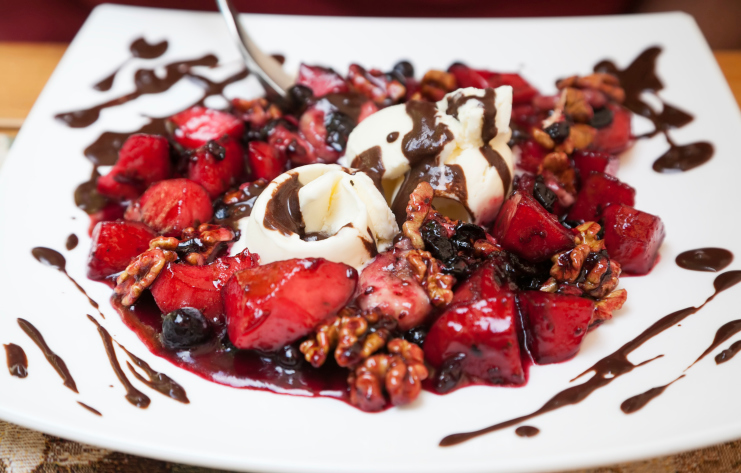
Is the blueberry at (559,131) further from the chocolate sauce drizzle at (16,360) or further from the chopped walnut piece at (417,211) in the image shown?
the chocolate sauce drizzle at (16,360)

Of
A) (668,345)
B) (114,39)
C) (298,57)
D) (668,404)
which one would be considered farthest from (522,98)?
(114,39)

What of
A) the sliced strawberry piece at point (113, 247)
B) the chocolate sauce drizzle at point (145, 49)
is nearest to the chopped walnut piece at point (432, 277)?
the sliced strawberry piece at point (113, 247)

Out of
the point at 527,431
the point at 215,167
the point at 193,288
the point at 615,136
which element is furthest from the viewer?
the point at 615,136

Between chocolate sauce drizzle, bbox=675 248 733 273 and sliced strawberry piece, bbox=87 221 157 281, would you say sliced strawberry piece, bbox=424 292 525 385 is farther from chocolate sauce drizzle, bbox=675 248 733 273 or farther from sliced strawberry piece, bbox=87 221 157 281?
sliced strawberry piece, bbox=87 221 157 281

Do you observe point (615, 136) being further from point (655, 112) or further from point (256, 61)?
point (256, 61)

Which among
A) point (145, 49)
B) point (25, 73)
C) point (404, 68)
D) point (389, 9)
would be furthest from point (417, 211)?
point (25, 73)

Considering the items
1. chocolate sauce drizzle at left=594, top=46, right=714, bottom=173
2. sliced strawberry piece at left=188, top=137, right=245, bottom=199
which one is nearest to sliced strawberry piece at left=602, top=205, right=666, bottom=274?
chocolate sauce drizzle at left=594, top=46, right=714, bottom=173

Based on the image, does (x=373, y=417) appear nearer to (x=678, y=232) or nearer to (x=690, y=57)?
(x=678, y=232)
